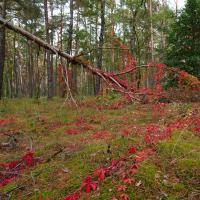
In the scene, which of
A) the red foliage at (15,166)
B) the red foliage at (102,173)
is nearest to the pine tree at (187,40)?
the red foliage at (15,166)

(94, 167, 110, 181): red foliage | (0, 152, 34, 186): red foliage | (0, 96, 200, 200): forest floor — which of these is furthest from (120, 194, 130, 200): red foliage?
(0, 152, 34, 186): red foliage

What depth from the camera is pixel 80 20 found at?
39.1 m

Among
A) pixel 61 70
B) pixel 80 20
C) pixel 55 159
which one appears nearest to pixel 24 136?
pixel 55 159

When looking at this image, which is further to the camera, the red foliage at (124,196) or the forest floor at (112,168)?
the forest floor at (112,168)

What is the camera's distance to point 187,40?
55.5 ft

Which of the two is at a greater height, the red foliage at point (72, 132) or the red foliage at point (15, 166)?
the red foliage at point (72, 132)

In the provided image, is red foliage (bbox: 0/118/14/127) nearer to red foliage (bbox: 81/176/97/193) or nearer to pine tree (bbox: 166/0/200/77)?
pine tree (bbox: 166/0/200/77)

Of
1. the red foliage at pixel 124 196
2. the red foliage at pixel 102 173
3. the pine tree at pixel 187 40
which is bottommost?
the red foliage at pixel 124 196

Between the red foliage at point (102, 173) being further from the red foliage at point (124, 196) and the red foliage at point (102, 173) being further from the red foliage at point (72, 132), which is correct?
the red foliage at point (72, 132)

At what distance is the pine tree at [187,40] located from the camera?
1664 cm

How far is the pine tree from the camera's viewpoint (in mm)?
16641

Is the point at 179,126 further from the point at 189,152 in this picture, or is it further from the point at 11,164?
the point at 11,164


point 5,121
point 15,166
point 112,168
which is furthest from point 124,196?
point 5,121

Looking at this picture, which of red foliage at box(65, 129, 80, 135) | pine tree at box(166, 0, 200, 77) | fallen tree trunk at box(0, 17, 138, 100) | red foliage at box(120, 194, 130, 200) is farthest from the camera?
pine tree at box(166, 0, 200, 77)
